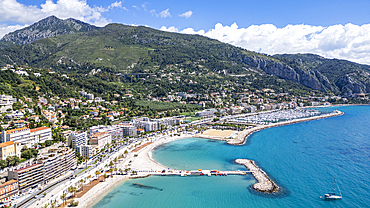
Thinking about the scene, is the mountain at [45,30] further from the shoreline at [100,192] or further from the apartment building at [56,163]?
the shoreline at [100,192]

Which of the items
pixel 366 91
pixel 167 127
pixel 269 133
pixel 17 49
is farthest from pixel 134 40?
pixel 366 91

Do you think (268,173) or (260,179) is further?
(268,173)

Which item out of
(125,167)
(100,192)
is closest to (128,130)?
(125,167)

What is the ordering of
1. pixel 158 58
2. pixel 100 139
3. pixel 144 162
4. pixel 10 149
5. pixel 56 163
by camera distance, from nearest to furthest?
pixel 56 163 → pixel 10 149 → pixel 144 162 → pixel 100 139 → pixel 158 58

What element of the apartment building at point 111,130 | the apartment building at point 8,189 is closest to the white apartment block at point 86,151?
the apartment building at point 111,130

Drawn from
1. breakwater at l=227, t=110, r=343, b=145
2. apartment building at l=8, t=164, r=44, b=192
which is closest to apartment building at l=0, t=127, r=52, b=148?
apartment building at l=8, t=164, r=44, b=192

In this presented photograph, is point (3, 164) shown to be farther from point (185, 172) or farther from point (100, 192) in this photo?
point (185, 172)

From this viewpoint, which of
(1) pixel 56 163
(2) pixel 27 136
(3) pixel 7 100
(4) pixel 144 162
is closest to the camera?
(1) pixel 56 163
